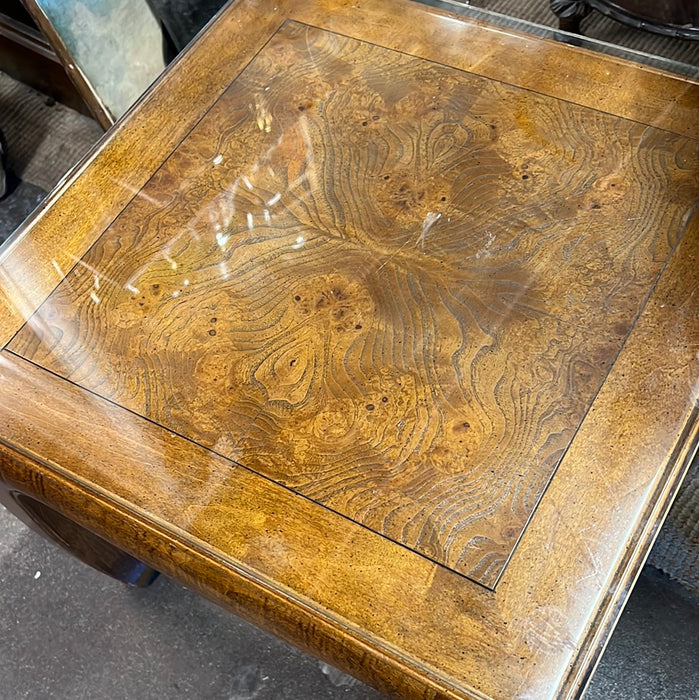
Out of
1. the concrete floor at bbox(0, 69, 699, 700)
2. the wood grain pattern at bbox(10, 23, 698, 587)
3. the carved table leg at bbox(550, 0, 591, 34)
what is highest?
the carved table leg at bbox(550, 0, 591, 34)

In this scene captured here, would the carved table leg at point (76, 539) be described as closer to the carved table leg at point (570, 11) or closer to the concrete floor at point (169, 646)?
the concrete floor at point (169, 646)

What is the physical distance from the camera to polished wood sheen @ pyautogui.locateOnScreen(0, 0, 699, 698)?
0.71 metres

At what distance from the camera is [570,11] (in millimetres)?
1258

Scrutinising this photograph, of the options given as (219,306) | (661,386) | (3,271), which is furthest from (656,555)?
(3,271)

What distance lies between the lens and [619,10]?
1.24m

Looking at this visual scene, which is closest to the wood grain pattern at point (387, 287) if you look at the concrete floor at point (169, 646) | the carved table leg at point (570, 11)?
the carved table leg at point (570, 11)

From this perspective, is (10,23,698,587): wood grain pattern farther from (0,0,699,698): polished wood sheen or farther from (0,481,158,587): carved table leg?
(0,481,158,587): carved table leg

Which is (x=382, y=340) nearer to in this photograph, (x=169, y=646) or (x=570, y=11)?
(x=169, y=646)

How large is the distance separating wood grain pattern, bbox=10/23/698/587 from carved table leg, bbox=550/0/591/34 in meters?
0.35

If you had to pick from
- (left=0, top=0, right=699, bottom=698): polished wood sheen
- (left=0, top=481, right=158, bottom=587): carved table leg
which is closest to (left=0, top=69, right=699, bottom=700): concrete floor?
(left=0, top=481, right=158, bottom=587): carved table leg

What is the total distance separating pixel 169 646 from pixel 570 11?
3.52 ft

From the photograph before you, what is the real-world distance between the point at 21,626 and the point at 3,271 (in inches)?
22.2

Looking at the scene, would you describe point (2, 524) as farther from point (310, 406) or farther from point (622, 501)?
Result: point (622, 501)

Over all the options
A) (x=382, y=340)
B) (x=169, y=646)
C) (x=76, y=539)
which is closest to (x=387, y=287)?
(x=382, y=340)
